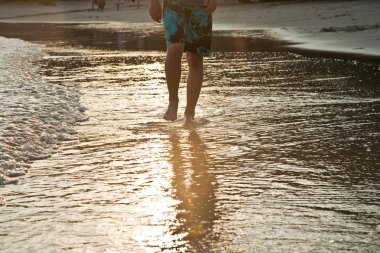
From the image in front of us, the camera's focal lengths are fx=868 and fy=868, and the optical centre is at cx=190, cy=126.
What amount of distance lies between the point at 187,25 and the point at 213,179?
82.2 inches

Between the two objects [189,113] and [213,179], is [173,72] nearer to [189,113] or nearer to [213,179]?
[189,113]

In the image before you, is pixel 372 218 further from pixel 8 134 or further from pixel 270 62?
pixel 270 62


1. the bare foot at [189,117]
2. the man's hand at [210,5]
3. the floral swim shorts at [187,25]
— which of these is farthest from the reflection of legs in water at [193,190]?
the man's hand at [210,5]

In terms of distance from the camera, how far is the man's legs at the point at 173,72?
20.3 ft

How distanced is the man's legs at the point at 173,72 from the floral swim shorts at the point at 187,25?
6 cm

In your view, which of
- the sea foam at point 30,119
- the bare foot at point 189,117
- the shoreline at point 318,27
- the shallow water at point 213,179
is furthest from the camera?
the shoreline at point 318,27

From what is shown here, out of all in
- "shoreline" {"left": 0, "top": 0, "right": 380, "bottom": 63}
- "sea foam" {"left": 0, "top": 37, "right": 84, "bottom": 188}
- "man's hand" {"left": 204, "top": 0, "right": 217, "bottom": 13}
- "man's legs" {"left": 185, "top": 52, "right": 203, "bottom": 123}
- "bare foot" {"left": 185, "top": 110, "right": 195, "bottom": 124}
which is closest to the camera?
"sea foam" {"left": 0, "top": 37, "right": 84, "bottom": 188}

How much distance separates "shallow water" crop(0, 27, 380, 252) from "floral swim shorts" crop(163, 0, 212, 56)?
1.89 ft

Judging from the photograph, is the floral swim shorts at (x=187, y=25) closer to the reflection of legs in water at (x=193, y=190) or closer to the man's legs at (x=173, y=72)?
the man's legs at (x=173, y=72)

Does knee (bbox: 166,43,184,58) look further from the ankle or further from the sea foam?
the sea foam

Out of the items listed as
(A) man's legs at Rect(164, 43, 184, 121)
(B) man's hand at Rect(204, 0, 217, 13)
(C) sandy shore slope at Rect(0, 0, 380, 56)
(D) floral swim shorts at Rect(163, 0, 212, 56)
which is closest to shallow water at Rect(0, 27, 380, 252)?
(A) man's legs at Rect(164, 43, 184, 121)

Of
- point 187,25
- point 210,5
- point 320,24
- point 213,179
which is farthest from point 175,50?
point 320,24

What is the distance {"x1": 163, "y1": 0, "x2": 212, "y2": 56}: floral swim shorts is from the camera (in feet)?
20.0

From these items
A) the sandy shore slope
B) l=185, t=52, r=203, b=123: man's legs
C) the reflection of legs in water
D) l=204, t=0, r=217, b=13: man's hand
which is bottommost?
the sandy shore slope
